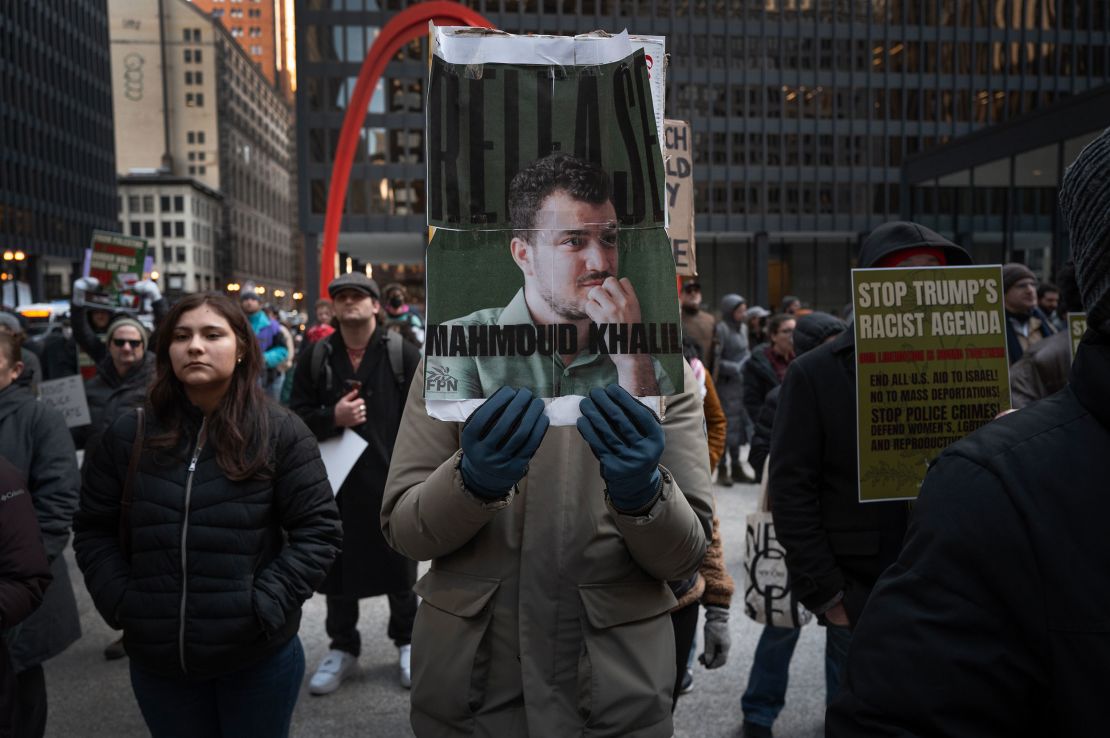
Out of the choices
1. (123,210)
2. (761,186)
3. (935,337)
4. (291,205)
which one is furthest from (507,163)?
(291,205)

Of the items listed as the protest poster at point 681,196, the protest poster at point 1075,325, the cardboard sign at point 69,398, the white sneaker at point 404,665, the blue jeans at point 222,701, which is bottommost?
the white sneaker at point 404,665

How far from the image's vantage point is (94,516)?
2.78 metres

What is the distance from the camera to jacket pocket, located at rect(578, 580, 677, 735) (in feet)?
6.23

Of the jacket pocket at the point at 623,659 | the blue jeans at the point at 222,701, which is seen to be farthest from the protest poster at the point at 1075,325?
the blue jeans at the point at 222,701

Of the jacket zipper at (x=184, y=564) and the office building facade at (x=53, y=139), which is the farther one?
the office building facade at (x=53, y=139)

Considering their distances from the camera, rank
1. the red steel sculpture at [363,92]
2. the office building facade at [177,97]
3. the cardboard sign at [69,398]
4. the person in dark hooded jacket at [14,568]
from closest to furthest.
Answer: the person in dark hooded jacket at [14,568] → the cardboard sign at [69,398] → the red steel sculpture at [363,92] → the office building facade at [177,97]

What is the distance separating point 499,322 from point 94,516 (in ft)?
6.47

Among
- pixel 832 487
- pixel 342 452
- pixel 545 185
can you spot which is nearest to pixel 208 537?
pixel 545 185

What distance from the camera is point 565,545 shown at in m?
1.96

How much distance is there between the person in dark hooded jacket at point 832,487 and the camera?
292 cm

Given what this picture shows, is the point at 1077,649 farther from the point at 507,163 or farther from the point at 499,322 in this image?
the point at 507,163

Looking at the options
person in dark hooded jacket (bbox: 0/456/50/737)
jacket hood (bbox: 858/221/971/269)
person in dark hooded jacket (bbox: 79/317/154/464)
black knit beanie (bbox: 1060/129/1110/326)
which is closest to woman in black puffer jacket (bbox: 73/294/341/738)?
person in dark hooded jacket (bbox: 0/456/50/737)

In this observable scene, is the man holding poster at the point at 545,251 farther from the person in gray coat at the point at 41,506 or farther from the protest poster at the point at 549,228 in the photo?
the person in gray coat at the point at 41,506

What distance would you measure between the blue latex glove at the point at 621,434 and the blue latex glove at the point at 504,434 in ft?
0.29
